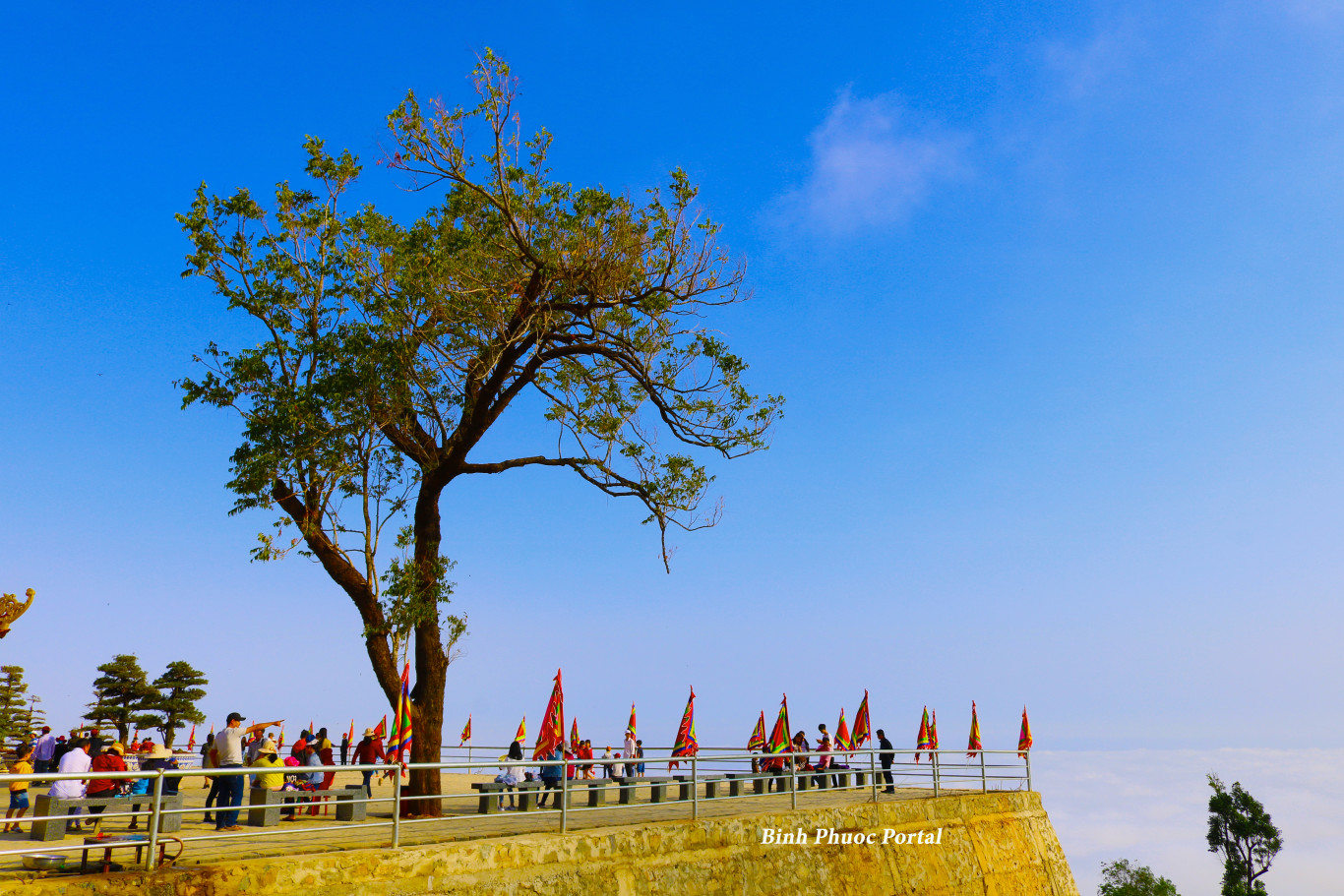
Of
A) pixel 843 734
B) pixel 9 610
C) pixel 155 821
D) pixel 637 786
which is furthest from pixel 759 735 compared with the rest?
pixel 9 610

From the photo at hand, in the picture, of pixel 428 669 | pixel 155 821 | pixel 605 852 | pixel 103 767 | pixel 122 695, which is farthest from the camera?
pixel 122 695

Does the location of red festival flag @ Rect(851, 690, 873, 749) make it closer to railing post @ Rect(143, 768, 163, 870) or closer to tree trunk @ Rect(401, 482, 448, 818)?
tree trunk @ Rect(401, 482, 448, 818)

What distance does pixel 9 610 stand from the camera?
82.8 ft

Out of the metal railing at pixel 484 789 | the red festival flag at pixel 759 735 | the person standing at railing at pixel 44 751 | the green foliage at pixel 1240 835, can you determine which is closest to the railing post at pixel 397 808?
the metal railing at pixel 484 789

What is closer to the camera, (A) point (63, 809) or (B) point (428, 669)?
(A) point (63, 809)

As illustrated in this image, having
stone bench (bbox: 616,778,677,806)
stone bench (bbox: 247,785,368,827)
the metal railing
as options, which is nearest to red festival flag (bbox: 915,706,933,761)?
the metal railing

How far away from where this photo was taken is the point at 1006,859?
19.1 metres

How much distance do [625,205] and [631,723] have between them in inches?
539

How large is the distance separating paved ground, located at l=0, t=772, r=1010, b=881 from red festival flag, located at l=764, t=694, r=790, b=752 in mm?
2487

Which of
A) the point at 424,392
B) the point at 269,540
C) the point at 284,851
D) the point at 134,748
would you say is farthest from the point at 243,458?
the point at 134,748

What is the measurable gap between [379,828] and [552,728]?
424 centimetres

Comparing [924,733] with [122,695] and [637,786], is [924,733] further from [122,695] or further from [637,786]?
[122,695]

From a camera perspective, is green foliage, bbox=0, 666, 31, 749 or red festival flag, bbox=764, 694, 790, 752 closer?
red festival flag, bbox=764, 694, 790, 752

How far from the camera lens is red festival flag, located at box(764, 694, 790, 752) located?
70.7 feet
